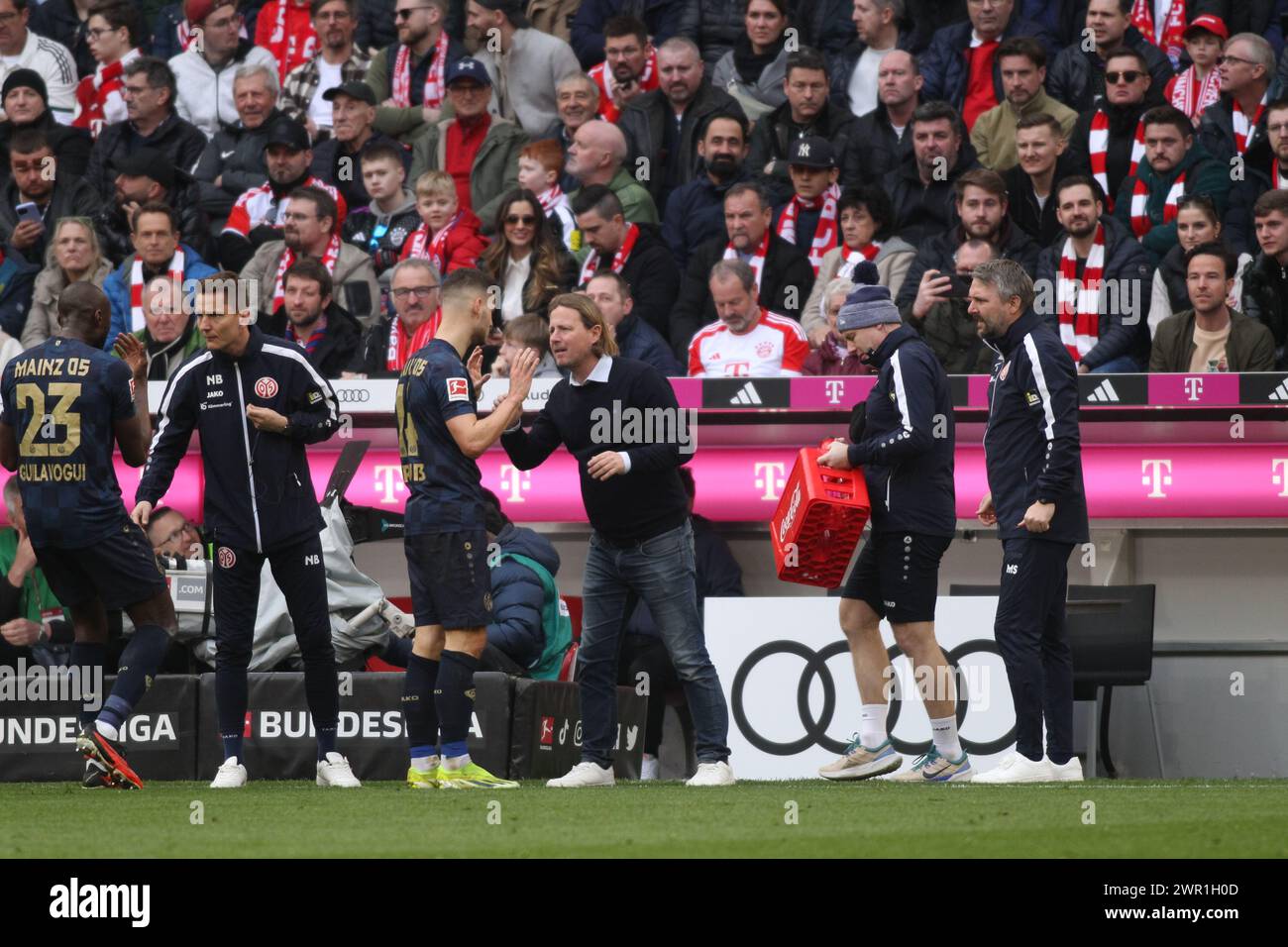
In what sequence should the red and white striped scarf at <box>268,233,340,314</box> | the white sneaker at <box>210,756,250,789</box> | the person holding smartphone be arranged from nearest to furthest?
1. the white sneaker at <box>210,756,250,789</box>
2. the person holding smartphone
3. the red and white striped scarf at <box>268,233,340,314</box>

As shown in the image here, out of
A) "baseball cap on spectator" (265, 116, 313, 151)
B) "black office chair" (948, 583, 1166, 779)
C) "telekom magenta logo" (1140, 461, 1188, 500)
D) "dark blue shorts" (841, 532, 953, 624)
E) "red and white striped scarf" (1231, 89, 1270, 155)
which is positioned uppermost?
"baseball cap on spectator" (265, 116, 313, 151)

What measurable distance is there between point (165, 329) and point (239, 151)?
2547 mm

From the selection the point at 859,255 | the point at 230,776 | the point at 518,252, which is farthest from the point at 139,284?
the point at 230,776

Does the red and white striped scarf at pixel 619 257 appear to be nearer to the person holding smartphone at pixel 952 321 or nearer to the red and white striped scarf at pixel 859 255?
the red and white striped scarf at pixel 859 255

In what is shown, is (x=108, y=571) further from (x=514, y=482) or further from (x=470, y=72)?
(x=470, y=72)

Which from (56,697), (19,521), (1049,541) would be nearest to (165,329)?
(19,521)

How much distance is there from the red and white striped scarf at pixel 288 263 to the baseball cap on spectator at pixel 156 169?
1.42 m

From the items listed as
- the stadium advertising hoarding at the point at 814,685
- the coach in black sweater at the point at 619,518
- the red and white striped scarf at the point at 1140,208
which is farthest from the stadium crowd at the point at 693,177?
the coach in black sweater at the point at 619,518

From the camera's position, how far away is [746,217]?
11.9 meters

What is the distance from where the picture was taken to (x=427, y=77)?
48.5ft

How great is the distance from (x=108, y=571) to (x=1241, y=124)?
307 inches

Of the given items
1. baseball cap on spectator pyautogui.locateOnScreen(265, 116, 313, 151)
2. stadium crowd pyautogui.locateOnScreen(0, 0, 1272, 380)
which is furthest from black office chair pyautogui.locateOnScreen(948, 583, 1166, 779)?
baseball cap on spectator pyautogui.locateOnScreen(265, 116, 313, 151)

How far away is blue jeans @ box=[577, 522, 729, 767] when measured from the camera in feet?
25.6

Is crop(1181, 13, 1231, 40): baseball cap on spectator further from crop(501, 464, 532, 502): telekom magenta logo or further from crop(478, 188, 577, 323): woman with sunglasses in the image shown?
crop(501, 464, 532, 502): telekom magenta logo
